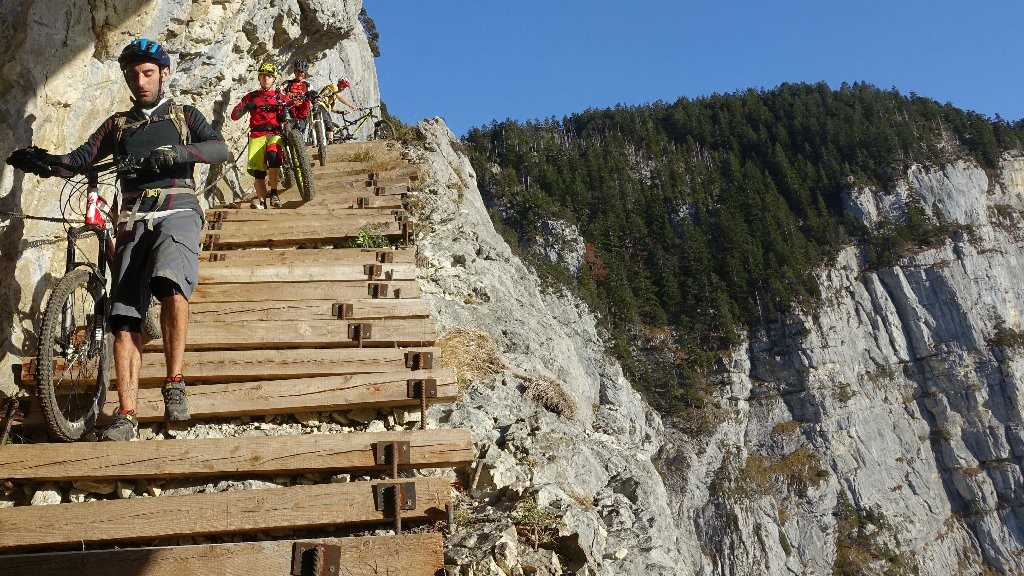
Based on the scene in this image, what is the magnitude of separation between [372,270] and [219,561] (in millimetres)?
3940

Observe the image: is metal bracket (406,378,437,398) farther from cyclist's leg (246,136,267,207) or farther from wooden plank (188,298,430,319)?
cyclist's leg (246,136,267,207)

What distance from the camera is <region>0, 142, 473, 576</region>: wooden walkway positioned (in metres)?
3.38

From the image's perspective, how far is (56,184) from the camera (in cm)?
582

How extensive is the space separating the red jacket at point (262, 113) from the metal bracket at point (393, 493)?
7.16 meters

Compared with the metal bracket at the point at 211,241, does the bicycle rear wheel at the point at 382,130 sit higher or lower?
higher

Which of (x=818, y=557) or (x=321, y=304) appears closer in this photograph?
(x=321, y=304)

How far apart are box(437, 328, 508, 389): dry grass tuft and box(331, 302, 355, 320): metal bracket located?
5.17 feet

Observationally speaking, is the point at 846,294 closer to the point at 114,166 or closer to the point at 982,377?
the point at 982,377

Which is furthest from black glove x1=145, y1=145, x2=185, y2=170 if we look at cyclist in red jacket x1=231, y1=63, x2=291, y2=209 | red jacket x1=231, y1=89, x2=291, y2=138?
red jacket x1=231, y1=89, x2=291, y2=138

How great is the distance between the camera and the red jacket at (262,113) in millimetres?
9727

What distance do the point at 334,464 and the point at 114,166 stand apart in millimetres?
2431

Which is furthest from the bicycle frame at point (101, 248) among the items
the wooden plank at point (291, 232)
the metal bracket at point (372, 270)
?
the wooden plank at point (291, 232)

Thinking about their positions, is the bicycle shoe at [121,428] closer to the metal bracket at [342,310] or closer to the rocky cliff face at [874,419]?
the metal bracket at [342,310]

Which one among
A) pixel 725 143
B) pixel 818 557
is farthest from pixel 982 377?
pixel 725 143
